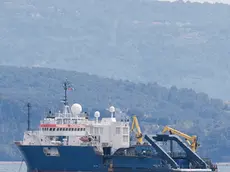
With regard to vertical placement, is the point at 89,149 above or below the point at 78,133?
below

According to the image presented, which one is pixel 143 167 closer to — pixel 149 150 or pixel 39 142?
pixel 149 150

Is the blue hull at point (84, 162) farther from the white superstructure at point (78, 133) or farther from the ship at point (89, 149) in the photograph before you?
the white superstructure at point (78, 133)

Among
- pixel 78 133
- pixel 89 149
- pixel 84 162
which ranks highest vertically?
pixel 78 133

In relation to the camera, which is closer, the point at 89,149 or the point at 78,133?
the point at 89,149

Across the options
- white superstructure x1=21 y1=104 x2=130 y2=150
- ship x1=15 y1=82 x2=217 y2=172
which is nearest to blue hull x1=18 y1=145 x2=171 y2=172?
ship x1=15 y1=82 x2=217 y2=172

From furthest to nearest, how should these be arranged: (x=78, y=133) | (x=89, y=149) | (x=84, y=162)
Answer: (x=78, y=133) < (x=84, y=162) < (x=89, y=149)

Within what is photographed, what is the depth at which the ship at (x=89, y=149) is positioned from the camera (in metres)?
106

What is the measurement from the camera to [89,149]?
106 meters

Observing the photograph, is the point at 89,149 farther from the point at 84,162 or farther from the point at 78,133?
the point at 78,133

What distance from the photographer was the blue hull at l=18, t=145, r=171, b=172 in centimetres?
10612

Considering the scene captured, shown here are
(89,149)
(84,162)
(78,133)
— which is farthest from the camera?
(78,133)

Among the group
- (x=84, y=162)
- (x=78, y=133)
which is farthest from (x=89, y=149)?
(x=78, y=133)

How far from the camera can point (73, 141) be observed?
107500mm

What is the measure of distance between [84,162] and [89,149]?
49.1 inches
